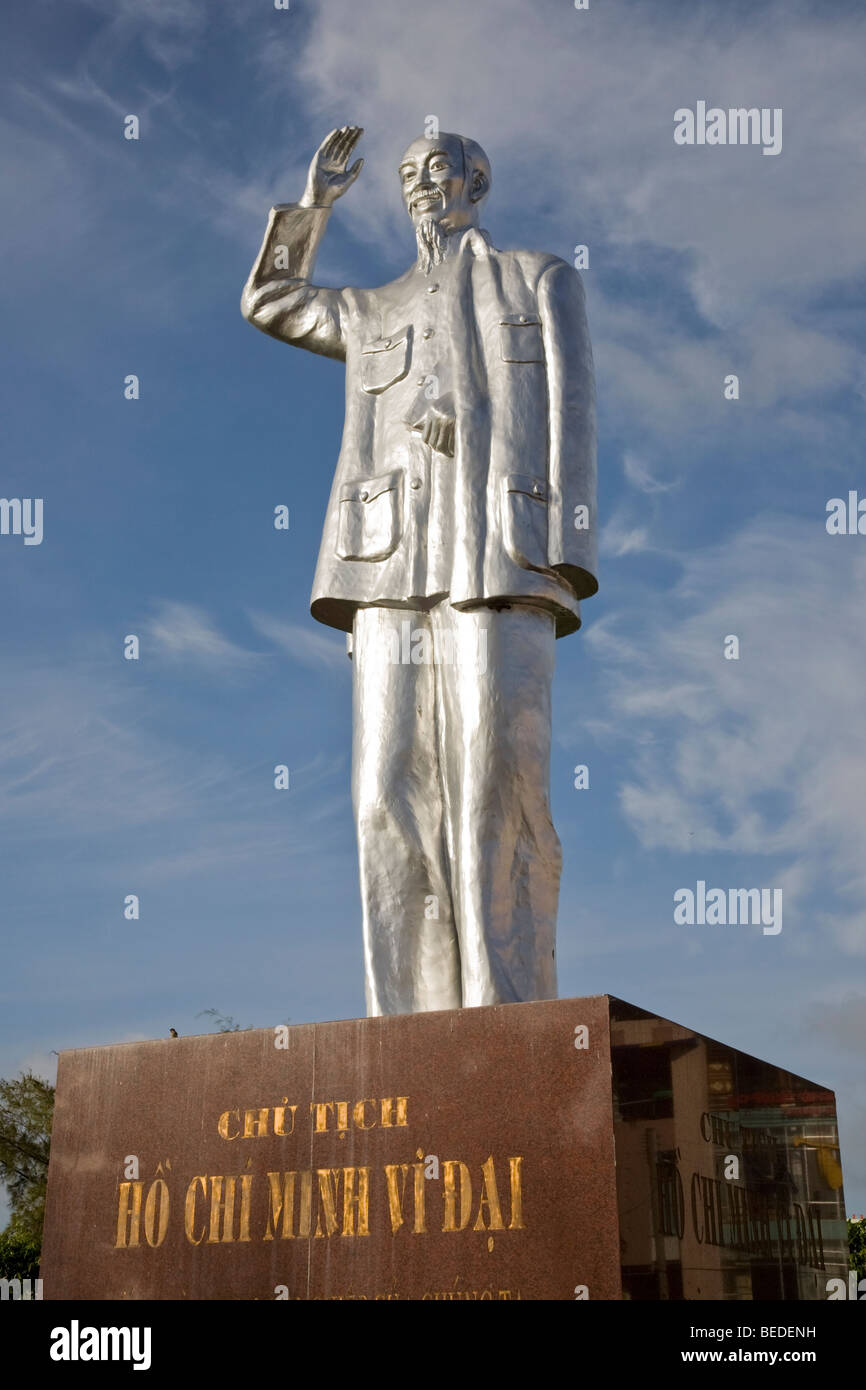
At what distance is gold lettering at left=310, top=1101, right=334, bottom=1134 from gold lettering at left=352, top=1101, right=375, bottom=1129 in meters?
0.12

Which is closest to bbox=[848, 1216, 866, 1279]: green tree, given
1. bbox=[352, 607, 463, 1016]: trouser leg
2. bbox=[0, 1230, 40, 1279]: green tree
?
bbox=[0, 1230, 40, 1279]: green tree

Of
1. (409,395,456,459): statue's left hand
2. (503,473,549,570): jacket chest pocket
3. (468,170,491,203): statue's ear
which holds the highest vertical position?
(468,170,491,203): statue's ear

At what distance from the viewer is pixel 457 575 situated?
755cm

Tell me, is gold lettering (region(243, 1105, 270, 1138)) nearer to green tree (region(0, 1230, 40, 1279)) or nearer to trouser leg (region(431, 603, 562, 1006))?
trouser leg (region(431, 603, 562, 1006))

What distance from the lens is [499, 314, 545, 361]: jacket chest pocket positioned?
7.93m

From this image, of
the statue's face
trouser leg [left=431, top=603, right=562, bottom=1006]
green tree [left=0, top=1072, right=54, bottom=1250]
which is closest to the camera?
trouser leg [left=431, top=603, right=562, bottom=1006]

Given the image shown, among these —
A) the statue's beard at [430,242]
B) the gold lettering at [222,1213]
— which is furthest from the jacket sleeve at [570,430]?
the gold lettering at [222,1213]

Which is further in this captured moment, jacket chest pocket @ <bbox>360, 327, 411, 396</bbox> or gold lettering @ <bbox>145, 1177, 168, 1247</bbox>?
jacket chest pocket @ <bbox>360, 327, 411, 396</bbox>

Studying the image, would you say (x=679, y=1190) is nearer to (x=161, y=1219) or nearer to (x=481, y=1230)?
(x=481, y=1230)

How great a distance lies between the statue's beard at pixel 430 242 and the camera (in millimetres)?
8414

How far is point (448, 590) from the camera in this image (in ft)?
25.1

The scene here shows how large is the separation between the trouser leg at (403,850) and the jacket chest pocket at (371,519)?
2.04 ft
